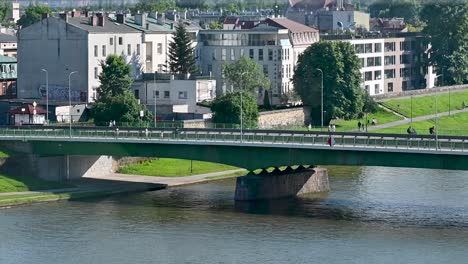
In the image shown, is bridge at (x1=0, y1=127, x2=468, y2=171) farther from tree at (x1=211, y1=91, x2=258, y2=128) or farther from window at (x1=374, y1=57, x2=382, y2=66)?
window at (x1=374, y1=57, x2=382, y2=66)

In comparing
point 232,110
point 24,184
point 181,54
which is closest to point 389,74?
point 181,54

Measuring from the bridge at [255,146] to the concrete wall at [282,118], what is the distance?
2428 centimetres

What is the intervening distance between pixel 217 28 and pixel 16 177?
56578 millimetres

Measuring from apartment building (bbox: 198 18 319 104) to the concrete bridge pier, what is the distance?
3910 cm

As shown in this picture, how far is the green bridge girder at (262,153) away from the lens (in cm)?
8112

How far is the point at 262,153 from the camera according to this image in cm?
8525

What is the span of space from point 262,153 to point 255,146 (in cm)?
66

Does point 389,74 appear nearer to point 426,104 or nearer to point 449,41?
point 449,41

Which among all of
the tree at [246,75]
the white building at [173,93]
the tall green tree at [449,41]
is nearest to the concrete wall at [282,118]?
the white building at [173,93]

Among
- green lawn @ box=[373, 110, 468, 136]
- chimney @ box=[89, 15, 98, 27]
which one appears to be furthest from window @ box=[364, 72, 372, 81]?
chimney @ box=[89, 15, 98, 27]

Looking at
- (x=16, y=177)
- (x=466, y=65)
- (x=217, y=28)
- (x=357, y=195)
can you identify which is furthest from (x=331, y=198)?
(x=466, y=65)

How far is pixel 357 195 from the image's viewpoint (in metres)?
87.6

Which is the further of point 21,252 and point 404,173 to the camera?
point 404,173

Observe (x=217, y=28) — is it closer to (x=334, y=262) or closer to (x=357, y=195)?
(x=357, y=195)
